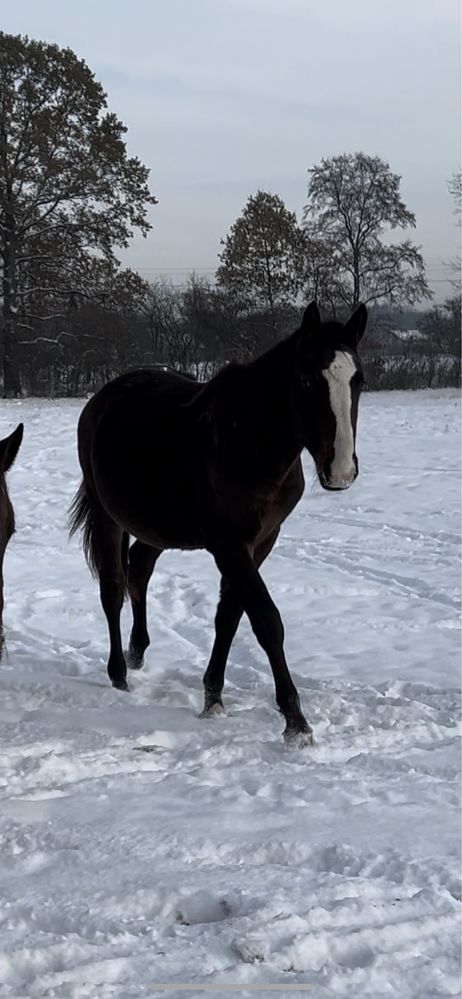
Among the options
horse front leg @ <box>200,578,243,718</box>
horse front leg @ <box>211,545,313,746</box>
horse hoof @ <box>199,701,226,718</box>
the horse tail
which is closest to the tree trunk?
the horse tail

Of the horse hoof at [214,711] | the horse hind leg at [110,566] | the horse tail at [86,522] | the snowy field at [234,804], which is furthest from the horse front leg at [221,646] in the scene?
the horse tail at [86,522]

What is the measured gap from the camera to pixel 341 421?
3371 millimetres

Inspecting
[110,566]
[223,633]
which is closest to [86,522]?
[110,566]

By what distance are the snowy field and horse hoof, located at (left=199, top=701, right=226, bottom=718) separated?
85 millimetres

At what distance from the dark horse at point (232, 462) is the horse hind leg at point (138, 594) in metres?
0.05

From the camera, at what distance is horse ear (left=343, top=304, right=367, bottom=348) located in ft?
11.8

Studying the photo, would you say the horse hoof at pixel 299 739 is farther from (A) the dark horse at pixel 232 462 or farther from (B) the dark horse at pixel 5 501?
(B) the dark horse at pixel 5 501

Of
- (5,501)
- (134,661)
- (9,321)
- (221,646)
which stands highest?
(9,321)

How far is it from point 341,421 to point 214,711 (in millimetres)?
1613

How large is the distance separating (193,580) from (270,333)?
21.2 m

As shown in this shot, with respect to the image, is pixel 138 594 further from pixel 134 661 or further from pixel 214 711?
pixel 214 711

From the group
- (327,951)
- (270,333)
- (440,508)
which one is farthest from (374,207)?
(327,951)

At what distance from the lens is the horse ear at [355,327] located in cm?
359

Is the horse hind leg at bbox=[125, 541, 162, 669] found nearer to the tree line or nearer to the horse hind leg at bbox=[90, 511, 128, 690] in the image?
the horse hind leg at bbox=[90, 511, 128, 690]
